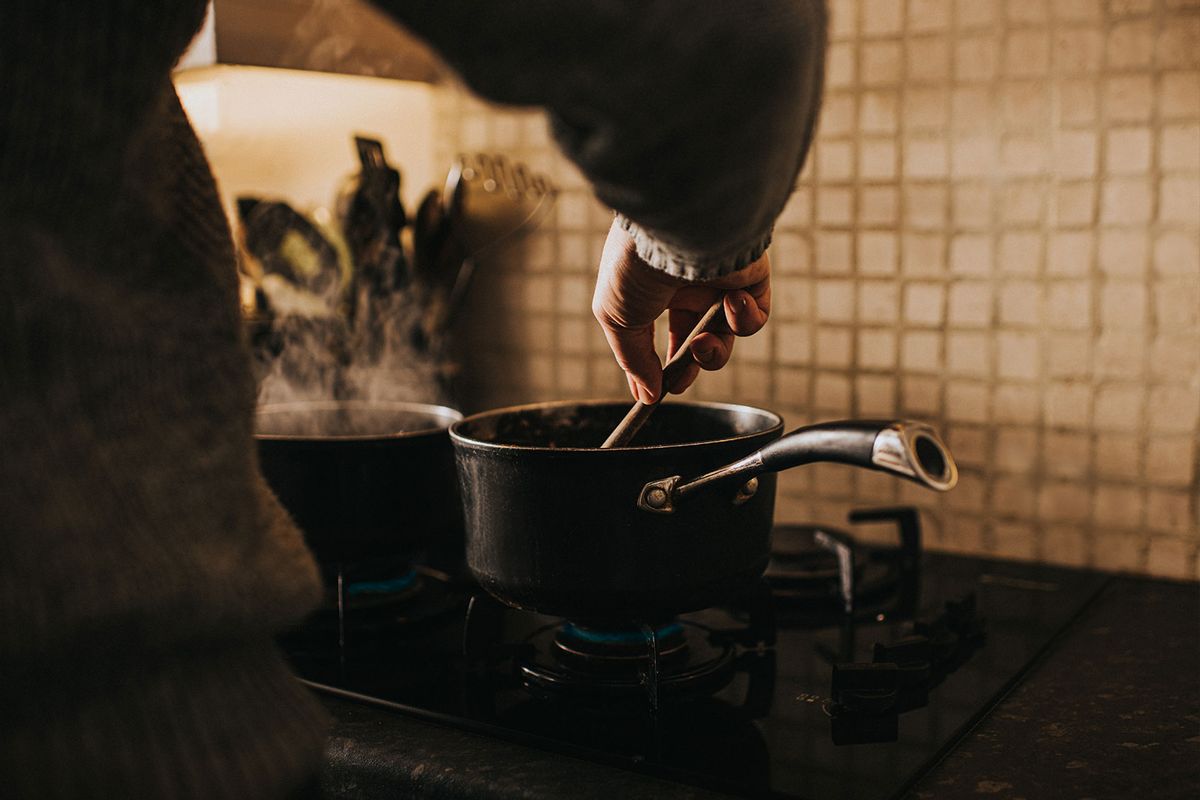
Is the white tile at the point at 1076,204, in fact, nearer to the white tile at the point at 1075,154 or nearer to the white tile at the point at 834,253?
the white tile at the point at 1075,154

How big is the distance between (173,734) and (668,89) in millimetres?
313

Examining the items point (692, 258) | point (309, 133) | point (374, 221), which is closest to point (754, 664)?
point (692, 258)

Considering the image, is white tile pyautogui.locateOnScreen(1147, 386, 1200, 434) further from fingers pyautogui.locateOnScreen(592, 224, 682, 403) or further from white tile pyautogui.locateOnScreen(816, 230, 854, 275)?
fingers pyautogui.locateOnScreen(592, 224, 682, 403)

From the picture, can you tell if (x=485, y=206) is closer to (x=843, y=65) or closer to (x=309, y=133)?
(x=309, y=133)

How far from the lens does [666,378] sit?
810mm

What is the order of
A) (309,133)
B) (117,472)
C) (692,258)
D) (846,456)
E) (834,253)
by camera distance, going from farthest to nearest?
(309,133) < (834,253) < (846,456) < (692,258) < (117,472)

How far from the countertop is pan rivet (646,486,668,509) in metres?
0.17

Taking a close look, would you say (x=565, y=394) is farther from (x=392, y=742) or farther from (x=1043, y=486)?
(x=392, y=742)

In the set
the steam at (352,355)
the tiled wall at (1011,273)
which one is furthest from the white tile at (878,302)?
the steam at (352,355)

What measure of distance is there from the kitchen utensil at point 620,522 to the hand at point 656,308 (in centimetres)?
7

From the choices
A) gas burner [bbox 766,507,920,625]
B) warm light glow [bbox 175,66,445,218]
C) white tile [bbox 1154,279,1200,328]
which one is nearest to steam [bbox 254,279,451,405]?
warm light glow [bbox 175,66,445,218]

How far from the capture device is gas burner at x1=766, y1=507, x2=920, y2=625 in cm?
100

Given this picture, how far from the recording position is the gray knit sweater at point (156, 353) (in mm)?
386

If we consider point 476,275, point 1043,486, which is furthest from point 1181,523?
point 476,275
